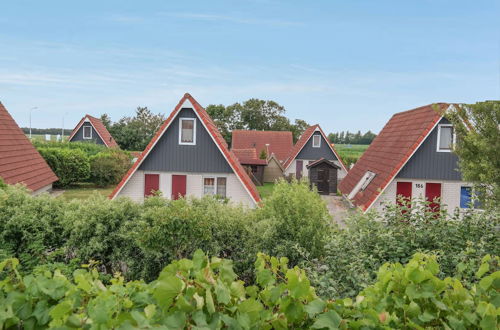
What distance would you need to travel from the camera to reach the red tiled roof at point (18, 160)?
596 inches

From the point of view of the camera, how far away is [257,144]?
1865 inches

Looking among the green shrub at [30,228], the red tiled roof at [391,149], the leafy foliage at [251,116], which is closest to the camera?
the green shrub at [30,228]

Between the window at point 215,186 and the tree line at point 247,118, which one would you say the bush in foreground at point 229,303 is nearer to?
the window at point 215,186

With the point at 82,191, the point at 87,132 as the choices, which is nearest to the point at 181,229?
the point at 82,191

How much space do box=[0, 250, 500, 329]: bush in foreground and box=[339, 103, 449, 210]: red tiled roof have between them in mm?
10864

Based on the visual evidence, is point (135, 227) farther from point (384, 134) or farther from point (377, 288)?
point (384, 134)

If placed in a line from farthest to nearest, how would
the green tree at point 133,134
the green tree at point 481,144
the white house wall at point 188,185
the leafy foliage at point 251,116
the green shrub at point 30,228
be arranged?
the leafy foliage at point 251,116, the green tree at point 133,134, the white house wall at point 188,185, the green shrub at point 30,228, the green tree at point 481,144

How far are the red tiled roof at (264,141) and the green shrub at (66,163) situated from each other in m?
19.7

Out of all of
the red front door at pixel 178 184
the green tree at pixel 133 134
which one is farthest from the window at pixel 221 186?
the green tree at pixel 133 134

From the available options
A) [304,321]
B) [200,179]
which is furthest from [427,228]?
[200,179]

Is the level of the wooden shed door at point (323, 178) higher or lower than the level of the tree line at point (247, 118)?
lower

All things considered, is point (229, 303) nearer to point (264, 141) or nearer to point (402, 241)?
point (402, 241)

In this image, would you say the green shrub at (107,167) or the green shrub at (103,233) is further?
the green shrub at (107,167)

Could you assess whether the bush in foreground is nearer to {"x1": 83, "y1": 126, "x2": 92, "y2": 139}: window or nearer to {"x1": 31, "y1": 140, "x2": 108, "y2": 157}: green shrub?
{"x1": 31, "y1": 140, "x2": 108, "y2": 157}: green shrub
